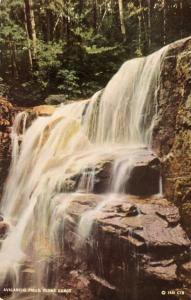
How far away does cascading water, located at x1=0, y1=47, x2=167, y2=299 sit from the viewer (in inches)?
113

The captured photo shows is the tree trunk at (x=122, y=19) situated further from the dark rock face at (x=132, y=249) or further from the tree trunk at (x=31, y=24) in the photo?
the dark rock face at (x=132, y=249)

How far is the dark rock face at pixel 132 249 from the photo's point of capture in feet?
7.91

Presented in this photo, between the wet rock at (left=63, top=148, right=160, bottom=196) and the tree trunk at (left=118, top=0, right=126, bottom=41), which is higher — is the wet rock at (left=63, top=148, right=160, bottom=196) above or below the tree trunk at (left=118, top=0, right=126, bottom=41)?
below

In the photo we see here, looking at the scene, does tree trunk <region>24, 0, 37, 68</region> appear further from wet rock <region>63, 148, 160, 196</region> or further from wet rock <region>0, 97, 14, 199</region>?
wet rock <region>63, 148, 160, 196</region>

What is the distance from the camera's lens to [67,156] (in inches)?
135

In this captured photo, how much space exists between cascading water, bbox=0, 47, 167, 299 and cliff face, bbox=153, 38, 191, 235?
10cm

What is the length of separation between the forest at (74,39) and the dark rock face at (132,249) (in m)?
1.31

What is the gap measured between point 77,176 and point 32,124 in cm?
130

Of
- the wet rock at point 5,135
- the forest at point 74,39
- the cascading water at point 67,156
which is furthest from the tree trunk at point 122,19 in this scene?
the wet rock at point 5,135

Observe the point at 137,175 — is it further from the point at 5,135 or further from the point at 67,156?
the point at 5,135

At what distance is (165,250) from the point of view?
2443mm

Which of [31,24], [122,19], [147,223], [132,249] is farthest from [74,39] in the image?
[132,249]

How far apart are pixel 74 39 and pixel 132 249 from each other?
2.27 metres

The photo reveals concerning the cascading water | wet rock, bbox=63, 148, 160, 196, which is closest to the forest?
the cascading water
